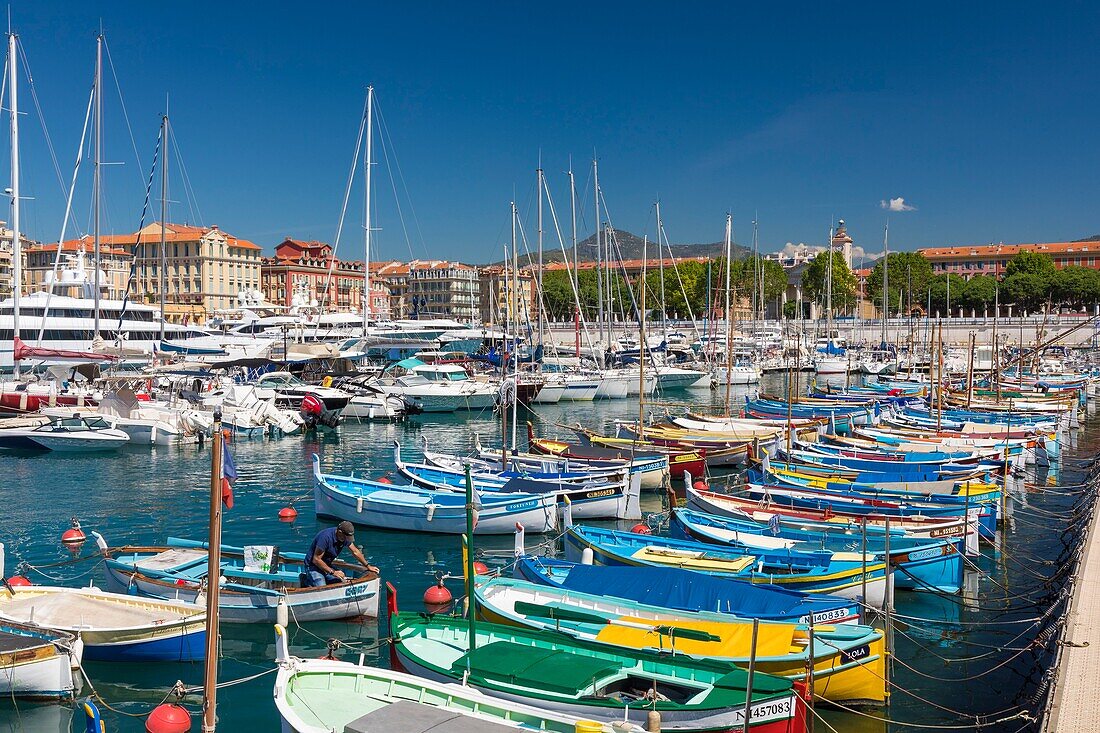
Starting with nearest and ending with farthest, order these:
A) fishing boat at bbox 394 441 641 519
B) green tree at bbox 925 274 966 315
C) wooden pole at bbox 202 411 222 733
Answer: wooden pole at bbox 202 411 222 733
fishing boat at bbox 394 441 641 519
green tree at bbox 925 274 966 315

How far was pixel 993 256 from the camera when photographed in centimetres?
17162

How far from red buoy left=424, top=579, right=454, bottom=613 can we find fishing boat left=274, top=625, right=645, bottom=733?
6.37 metres

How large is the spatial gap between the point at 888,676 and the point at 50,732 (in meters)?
13.1

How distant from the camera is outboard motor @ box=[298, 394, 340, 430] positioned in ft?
157

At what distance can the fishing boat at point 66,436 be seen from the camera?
39156 millimetres

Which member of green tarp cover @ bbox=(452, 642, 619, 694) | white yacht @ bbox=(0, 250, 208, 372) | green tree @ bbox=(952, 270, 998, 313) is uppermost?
green tree @ bbox=(952, 270, 998, 313)

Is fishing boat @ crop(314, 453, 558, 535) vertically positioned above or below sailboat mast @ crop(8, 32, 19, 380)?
below

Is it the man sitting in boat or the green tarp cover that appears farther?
the man sitting in boat

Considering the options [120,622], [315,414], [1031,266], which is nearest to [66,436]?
[315,414]

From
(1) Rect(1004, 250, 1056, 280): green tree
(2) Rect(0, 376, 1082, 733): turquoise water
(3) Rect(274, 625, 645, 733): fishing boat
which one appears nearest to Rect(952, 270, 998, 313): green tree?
(1) Rect(1004, 250, 1056, 280): green tree

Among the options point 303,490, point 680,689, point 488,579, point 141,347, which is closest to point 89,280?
point 141,347

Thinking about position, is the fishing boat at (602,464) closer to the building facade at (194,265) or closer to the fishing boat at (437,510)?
the fishing boat at (437,510)

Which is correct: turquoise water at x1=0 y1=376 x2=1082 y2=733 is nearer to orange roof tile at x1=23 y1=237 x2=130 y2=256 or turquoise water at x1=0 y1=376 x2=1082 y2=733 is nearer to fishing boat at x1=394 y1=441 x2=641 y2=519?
fishing boat at x1=394 y1=441 x2=641 y2=519

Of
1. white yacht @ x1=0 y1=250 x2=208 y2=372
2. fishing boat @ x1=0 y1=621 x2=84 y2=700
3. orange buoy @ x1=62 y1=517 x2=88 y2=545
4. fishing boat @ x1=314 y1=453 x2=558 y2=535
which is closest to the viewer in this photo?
fishing boat @ x1=0 y1=621 x2=84 y2=700
